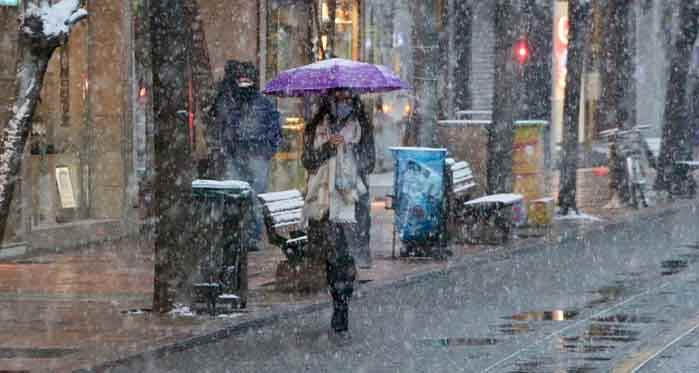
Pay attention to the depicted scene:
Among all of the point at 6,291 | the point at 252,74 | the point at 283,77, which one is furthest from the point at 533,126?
the point at 6,291

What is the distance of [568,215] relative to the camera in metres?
26.6

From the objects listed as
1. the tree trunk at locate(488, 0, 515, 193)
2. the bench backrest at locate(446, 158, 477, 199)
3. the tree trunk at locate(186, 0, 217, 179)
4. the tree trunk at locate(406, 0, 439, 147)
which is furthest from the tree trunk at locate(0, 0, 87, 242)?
the tree trunk at locate(488, 0, 515, 193)

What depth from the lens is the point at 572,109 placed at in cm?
2670

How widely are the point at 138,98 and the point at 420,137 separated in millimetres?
4396

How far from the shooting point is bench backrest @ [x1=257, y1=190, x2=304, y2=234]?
16547 mm

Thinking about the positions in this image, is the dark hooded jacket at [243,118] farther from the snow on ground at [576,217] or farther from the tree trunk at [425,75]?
the snow on ground at [576,217]

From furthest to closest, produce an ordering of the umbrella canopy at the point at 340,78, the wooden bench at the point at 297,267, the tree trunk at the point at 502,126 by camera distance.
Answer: the tree trunk at the point at 502,126 → the wooden bench at the point at 297,267 → the umbrella canopy at the point at 340,78

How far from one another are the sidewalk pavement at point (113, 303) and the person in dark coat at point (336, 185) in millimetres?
999

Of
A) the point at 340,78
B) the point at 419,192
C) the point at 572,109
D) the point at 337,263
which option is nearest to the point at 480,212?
the point at 419,192

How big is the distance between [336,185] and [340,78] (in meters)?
2.15

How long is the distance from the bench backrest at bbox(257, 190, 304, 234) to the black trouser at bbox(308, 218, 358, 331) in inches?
121

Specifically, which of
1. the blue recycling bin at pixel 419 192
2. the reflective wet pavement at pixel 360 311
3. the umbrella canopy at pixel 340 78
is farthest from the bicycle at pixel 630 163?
the umbrella canopy at pixel 340 78

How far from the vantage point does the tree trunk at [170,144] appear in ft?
47.1

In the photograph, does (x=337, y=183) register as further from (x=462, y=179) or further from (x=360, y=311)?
(x=462, y=179)
